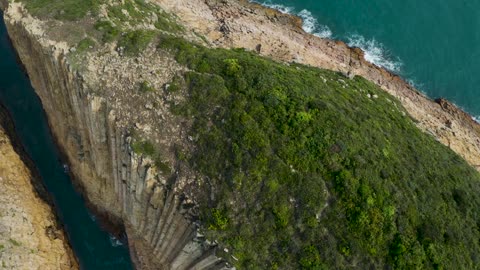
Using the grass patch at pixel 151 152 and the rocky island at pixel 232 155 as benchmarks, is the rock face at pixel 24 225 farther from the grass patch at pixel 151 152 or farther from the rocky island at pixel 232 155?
the grass patch at pixel 151 152

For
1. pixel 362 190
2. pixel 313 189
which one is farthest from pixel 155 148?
pixel 362 190

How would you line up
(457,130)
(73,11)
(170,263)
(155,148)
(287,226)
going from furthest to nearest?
1. (457,130)
2. (73,11)
3. (170,263)
4. (155,148)
5. (287,226)

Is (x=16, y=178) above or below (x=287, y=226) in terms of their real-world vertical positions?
below

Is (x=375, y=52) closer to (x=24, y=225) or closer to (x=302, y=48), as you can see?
(x=302, y=48)

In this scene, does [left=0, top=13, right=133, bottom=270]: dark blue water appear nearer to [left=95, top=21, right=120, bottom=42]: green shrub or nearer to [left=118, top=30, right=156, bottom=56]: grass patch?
[left=95, top=21, right=120, bottom=42]: green shrub

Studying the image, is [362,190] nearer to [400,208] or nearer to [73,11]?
[400,208]

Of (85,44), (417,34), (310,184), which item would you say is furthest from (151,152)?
(417,34)
